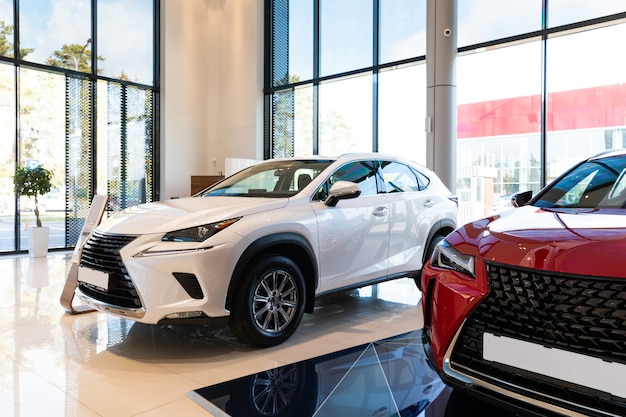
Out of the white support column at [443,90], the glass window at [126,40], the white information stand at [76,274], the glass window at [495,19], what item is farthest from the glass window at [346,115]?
the white information stand at [76,274]

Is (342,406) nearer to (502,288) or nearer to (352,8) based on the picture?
(502,288)

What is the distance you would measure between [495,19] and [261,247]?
5.81 m

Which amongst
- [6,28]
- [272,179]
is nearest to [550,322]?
[272,179]

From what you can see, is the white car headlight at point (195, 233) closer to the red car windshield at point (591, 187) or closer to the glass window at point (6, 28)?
the red car windshield at point (591, 187)

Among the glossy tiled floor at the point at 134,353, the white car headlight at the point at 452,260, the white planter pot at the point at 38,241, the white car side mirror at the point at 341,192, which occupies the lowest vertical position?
the glossy tiled floor at the point at 134,353

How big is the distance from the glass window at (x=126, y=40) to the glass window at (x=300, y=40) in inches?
111

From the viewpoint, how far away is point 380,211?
12.1 feet

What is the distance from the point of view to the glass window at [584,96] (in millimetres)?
6020

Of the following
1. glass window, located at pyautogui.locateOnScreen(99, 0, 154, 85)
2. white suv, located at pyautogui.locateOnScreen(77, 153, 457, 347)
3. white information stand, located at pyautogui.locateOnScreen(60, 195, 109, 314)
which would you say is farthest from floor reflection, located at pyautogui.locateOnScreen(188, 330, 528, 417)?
glass window, located at pyautogui.locateOnScreen(99, 0, 154, 85)

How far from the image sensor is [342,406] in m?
2.23

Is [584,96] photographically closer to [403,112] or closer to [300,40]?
[403,112]

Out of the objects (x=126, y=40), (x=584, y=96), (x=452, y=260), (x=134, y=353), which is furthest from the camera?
(x=126, y=40)

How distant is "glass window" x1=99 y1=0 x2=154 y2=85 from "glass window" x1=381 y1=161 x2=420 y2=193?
7.12 meters

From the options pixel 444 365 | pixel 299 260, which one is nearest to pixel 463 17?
pixel 299 260
